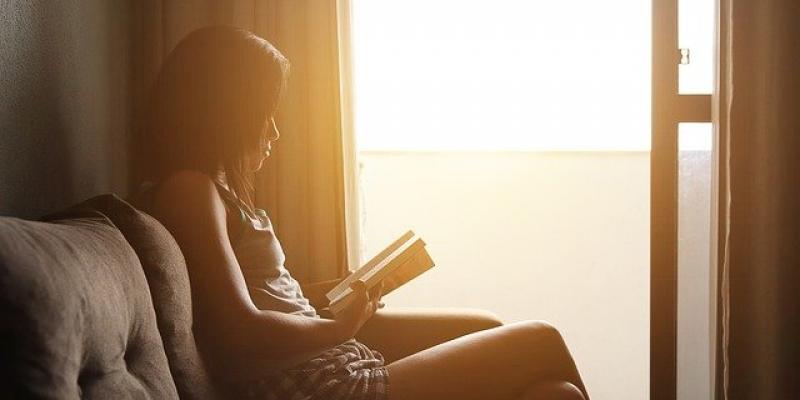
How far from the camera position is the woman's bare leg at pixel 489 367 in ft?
4.71

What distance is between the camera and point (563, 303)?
3.57 m

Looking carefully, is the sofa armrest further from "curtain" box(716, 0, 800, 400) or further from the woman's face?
"curtain" box(716, 0, 800, 400)

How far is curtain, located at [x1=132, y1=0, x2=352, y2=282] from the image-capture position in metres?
2.40

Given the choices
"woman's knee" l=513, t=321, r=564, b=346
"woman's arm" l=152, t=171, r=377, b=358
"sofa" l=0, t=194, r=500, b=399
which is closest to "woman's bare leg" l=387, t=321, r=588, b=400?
"woman's knee" l=513, t=321, r=564, b=346

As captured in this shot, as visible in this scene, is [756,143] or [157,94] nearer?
[157,94]

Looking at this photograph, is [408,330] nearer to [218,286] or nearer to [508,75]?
[218,286]

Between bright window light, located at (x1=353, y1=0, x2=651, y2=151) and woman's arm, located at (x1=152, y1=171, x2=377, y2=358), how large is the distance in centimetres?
219

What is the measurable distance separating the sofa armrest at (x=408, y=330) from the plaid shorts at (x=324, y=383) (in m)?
0.40

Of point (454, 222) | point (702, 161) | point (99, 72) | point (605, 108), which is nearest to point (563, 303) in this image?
point (454, 222)

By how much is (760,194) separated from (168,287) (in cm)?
170

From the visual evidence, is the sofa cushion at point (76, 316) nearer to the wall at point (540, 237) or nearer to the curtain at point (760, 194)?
the curtain at point (760, 194)

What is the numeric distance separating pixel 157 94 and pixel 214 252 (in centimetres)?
37

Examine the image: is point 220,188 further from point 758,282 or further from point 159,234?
point 758,282

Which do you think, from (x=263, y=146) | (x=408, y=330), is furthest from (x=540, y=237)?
(x=263, y=146)
